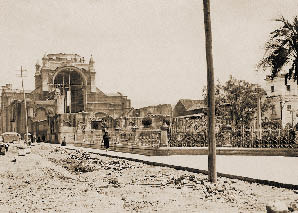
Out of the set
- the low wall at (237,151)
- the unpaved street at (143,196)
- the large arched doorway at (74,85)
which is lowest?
the unpaved street at (143,196)

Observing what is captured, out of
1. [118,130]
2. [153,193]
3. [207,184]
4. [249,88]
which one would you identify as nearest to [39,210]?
[153,193]

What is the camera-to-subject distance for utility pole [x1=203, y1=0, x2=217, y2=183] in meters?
8.27

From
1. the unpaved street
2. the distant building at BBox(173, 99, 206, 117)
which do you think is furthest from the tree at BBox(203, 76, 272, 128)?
the unpaved street

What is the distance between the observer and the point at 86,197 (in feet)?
23.8

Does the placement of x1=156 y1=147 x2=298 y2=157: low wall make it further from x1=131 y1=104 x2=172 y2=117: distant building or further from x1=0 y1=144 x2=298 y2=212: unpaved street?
x1=131 y1=104 x2=172 y2=117: distant building

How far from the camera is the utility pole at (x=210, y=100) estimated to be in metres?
8.27

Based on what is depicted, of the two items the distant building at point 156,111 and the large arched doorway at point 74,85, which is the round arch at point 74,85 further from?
the distant building at point 156,111

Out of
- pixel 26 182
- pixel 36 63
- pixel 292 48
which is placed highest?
pixel 36 63

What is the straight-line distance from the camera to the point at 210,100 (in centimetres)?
835

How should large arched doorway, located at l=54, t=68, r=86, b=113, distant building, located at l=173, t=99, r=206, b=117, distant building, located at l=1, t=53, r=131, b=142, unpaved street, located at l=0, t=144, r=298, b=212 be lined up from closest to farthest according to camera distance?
unpaved street, located at l=0, t=144, r=298, b=212 < distant building, located at l=173, t=99, r=206, b=117 < distant building, located at l=1, t=53, r=131, b=142 < large arched doorway, located at l=54, t=68, r=86, b=113

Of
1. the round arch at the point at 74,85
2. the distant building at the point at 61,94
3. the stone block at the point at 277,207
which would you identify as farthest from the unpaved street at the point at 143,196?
the round arch at the point at 74,85

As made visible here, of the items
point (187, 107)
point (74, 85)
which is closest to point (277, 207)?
point (187, 107)

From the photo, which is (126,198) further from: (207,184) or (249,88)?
(249,88)

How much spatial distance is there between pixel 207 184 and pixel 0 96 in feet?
245
